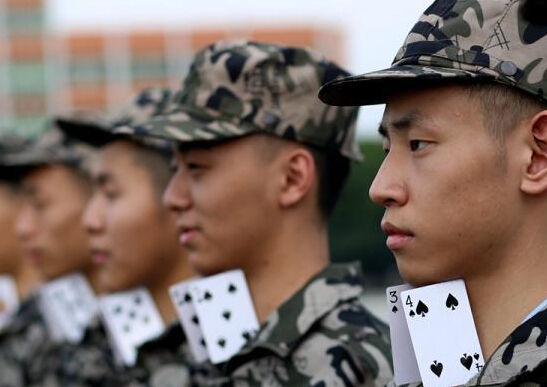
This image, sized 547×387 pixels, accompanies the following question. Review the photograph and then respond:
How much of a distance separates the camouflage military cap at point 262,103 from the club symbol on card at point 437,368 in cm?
185

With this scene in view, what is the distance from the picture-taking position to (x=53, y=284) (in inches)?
324

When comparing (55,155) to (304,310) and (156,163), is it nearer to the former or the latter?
(156,163)

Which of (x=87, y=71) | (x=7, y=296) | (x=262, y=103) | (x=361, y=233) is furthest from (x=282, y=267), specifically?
(x=87, y=71)

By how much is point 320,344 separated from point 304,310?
180 millimetres

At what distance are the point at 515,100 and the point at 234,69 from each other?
2.09 m

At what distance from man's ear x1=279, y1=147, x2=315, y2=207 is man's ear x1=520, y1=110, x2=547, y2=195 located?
6.04ft

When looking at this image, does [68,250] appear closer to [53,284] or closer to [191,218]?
[53,284]

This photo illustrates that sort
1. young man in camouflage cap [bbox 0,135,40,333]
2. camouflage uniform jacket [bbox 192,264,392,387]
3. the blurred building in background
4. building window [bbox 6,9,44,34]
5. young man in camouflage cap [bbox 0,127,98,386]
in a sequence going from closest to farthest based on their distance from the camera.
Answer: camouflage uniform jacket [bbox 192,264,392,387], young man in camouflage cap [bbox 0,127,98,386], young man in camouflage cap [bbox 0,135,40,333], the blurred building in background, building window [bbox 6,9,44,34]

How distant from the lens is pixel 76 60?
83.7 metres

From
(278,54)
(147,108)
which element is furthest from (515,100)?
(147,108)

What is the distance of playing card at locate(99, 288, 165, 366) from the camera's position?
6.55 m

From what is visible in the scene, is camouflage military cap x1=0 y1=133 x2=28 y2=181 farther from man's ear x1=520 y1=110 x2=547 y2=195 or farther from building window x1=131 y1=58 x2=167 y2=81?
building window x1=131 y1=58 x2=167 y2=81

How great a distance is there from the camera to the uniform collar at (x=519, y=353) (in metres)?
3.05

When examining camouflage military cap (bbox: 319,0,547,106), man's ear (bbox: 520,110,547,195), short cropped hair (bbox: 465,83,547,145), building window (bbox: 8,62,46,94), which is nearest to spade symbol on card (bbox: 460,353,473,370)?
man's ear (bbox: 520,110,547,195)
